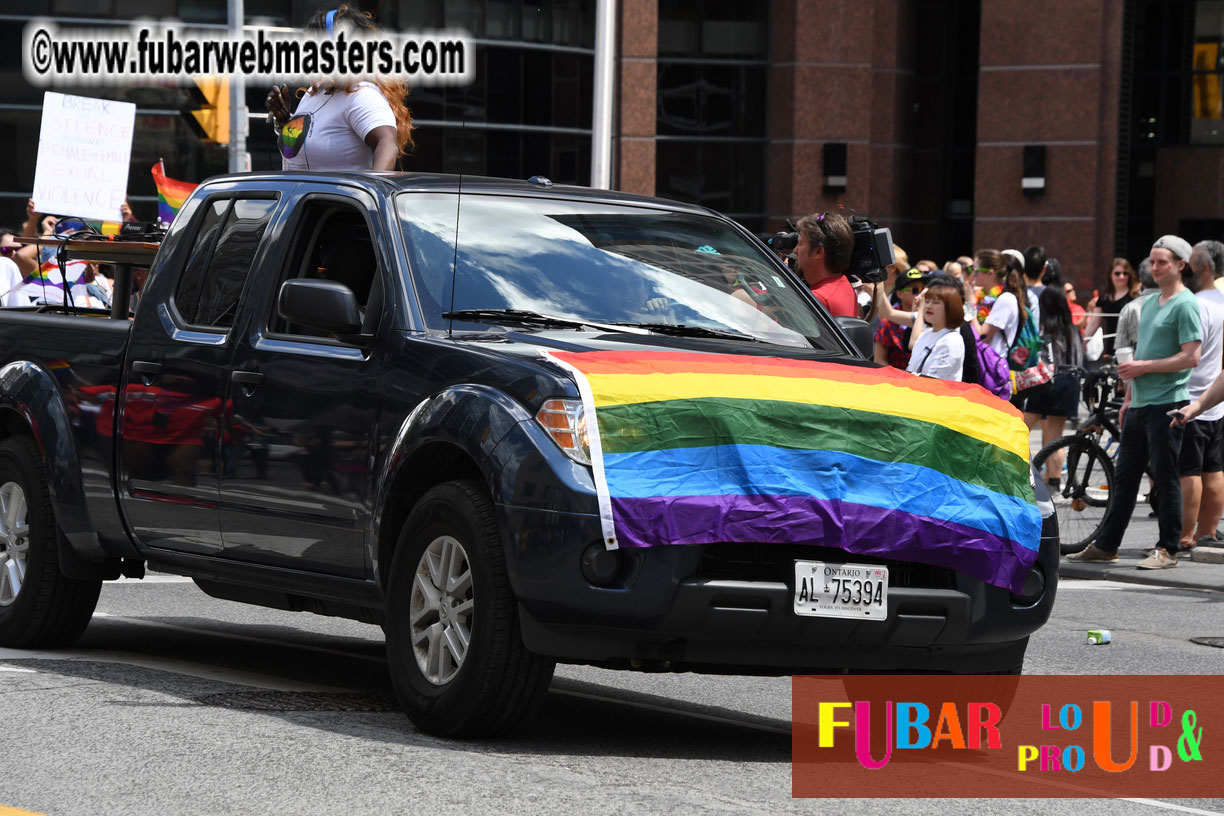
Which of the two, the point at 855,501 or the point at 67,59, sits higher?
the point at 67,59

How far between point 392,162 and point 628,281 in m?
2.31

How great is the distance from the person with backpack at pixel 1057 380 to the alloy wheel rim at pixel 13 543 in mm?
8402

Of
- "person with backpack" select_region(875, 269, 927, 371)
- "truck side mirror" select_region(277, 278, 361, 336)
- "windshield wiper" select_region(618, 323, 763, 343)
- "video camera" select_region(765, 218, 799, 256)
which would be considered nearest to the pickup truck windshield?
"windshield wiper" select_region(618, 323, 763, 343)

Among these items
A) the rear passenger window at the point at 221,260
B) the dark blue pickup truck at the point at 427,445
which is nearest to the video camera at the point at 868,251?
→ the dark blue pickup truck at the point at 427,445

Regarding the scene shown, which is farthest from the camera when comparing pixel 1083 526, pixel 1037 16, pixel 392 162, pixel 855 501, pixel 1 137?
pixel 1037 16

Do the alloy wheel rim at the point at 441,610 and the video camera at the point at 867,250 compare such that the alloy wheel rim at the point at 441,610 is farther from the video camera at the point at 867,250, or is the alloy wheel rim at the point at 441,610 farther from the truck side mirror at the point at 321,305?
the video camera at the point at 867,250

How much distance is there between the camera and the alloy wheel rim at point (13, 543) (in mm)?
8633

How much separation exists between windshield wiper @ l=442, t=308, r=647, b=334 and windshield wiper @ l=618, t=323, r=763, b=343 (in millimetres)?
71

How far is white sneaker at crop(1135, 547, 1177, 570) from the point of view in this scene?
13.5 m

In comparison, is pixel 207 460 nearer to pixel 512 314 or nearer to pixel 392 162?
pixel 512 314

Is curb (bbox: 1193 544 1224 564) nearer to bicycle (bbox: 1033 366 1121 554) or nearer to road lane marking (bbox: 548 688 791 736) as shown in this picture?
bicycle (bbox: 1033 366 1121 554)

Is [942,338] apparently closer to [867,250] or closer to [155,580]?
[867,250]

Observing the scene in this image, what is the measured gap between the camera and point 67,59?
3644cm

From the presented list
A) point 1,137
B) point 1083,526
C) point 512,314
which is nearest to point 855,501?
point 512,314
